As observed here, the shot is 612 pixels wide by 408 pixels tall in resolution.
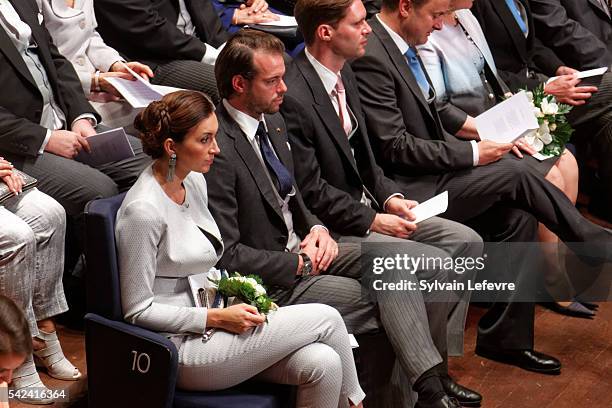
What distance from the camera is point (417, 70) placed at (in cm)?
489

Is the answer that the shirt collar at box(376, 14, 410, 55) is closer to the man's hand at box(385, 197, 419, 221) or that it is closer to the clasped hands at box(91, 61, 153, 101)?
the man's hand at box(385, 197, 419, 221)

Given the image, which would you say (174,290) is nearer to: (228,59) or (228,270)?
(228,270)

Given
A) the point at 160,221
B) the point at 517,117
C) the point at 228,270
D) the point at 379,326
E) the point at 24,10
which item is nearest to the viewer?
the point at 160,221

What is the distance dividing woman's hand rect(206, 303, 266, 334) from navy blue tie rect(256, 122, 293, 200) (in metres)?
0.69

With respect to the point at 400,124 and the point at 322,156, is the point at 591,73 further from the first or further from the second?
the point at 322,156

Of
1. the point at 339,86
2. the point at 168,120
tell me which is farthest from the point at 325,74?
the point at 168,120

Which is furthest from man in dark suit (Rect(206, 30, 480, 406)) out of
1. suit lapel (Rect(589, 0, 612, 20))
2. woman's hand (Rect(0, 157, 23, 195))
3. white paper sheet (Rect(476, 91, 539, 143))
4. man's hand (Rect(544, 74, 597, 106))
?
suit lapel (Rect(589, 0, 612, 20))

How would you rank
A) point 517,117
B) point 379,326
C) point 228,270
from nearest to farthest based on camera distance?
1. point 228,270
2. point 379,326
3. point 517,117

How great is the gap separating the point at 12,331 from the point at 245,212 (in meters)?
1.27

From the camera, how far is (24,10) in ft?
14.1

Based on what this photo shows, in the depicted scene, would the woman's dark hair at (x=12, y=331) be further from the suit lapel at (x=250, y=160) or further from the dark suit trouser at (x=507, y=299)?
the dark suit trouser at (x=507, y=299)

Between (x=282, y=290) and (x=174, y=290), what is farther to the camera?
(x=282, y=290)

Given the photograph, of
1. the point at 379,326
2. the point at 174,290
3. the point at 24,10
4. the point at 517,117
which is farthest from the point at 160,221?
the point at 517,117

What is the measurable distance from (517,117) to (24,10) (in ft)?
6.76
